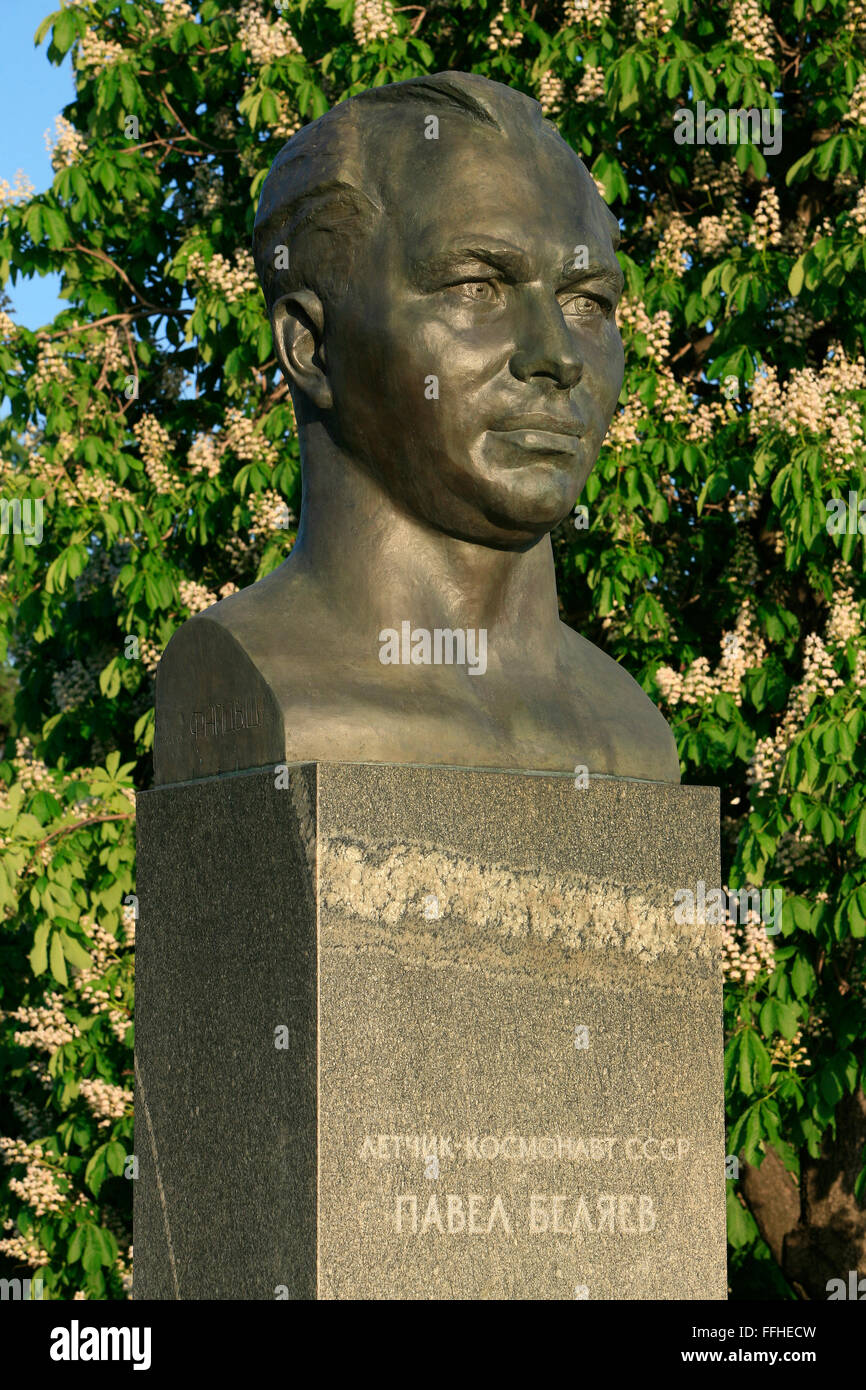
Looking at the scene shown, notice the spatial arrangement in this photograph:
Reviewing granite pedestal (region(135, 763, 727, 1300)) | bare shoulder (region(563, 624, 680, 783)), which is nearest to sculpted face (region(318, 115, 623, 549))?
bare shoulder (region(563, 624, 680, 783))

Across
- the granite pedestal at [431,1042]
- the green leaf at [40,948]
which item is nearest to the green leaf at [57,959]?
the green leaf at [40,948]

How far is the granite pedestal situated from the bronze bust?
7.1 inches

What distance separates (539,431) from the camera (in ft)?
16.6

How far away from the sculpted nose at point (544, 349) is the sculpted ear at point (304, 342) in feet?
1.81

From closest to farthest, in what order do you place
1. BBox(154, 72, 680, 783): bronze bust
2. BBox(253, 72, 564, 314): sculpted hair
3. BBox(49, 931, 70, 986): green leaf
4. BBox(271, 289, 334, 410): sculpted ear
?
BBox(154, 72, 680, 783): bronze bust
BBox(253, 72, 564, 314): sculpted hair
BBox(271, 289, 334, 410): sculpted ear
BBox(49, 931, 70, 986): green leaf

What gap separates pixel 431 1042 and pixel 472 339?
1732 mm

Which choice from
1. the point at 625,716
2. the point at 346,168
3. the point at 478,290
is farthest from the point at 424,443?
the point at 625,716

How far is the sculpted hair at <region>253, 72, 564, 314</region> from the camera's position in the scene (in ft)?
16.8

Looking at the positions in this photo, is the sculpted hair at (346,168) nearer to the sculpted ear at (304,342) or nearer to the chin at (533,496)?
the sculpted ear at (304,342)

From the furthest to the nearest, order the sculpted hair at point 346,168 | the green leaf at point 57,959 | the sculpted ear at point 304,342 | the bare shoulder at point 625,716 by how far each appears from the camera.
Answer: the green leaf at point 57,959 < the bare shoulder at point 625,716 < the sculpted ear at point 304,342 < the sculpted hair at point 346,168

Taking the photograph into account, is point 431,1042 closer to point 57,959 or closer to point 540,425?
point 540,425

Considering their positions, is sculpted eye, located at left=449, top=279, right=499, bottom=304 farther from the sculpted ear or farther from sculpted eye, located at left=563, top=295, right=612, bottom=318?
the sculpted ear

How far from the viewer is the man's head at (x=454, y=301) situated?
4980mm

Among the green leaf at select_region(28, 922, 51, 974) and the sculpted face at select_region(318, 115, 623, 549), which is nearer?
the sculpted face at select_region(318, 115, 623, 549)
